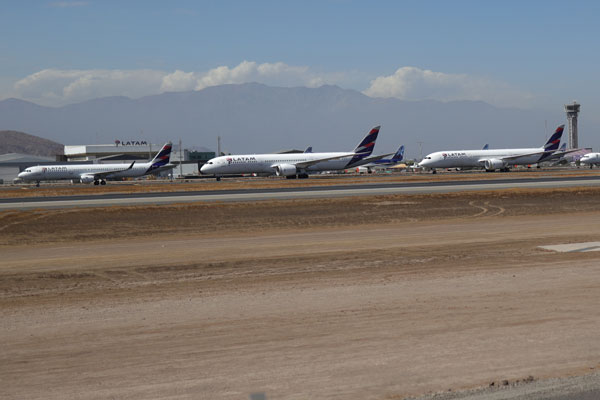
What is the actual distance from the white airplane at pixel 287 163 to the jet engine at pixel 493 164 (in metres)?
20.1

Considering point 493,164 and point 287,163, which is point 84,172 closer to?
point 287,163

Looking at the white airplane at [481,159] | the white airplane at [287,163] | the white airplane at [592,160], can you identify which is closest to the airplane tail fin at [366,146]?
the white airplane at [287,163]

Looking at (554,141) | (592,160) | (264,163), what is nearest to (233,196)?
(264,163)

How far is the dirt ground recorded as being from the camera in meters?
11.4

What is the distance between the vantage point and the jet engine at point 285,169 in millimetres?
97438

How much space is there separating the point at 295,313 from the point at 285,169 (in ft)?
268

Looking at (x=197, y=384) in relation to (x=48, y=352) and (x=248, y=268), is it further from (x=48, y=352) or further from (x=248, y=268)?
(x=248, y=268)

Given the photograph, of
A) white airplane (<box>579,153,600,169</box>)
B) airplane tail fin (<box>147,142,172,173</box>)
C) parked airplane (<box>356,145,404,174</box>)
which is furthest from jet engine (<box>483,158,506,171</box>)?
airplane tail fin (<box>147,142,172,173</box>)

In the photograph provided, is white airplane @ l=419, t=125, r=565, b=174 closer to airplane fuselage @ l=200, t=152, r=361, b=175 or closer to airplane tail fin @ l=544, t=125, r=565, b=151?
airplane tail fin @ l=544, t=125, r=565, b=151

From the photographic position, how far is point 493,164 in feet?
362

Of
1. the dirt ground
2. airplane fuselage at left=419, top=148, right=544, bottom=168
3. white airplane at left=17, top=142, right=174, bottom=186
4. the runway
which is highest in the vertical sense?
white airplane at left=17, top=142, right=174, bottom=186

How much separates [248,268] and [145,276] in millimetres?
3503

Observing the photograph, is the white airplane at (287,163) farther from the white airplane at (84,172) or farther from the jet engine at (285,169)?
the white airplane at (84,172)

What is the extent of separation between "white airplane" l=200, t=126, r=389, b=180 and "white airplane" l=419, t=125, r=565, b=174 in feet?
39.3
